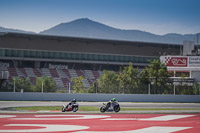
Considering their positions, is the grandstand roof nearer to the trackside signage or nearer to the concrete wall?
the trackside signage

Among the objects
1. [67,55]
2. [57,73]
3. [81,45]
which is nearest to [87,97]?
[57,73]

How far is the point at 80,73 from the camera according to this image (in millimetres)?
73312

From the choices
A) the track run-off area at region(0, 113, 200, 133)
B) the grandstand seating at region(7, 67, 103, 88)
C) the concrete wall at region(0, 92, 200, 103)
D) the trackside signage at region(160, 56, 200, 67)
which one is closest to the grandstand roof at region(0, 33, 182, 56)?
the grandstand seating at region(7, 67, 103, 88)

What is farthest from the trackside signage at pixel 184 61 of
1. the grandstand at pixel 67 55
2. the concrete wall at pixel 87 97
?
the concrete wall at pixel 87 97

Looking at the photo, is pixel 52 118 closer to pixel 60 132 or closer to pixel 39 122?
pixel 39 122

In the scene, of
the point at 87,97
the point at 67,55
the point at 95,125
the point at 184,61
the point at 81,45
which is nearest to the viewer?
the point at 95,125

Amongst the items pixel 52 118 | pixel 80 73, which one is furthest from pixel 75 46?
pixel 52 118

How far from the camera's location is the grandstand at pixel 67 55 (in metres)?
69.5

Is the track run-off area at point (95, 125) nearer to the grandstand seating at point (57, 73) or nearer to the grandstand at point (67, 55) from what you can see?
the grandstand seating at point (57, 73)

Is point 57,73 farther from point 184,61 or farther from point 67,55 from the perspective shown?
point 184,61

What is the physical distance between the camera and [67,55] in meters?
73.7

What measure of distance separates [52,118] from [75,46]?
2050 inches

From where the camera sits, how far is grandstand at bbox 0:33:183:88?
69500 millimetres

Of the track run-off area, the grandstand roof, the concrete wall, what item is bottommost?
the track run-off area
